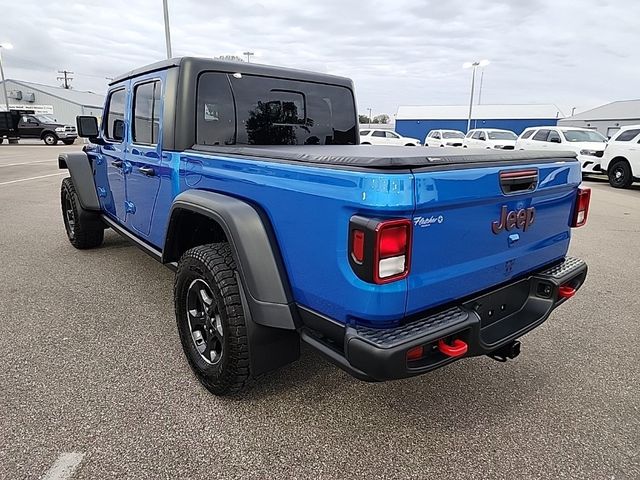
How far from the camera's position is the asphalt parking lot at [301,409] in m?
2.07

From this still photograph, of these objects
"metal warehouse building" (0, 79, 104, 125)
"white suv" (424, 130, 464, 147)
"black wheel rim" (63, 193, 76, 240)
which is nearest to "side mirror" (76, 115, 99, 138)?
"black wheel rim" (63, 193, 76, 240)

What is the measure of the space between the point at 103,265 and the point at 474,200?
4.18 metres

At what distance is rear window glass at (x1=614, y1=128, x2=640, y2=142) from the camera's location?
12461 mm

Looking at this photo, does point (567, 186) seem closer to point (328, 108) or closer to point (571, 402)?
point (571, 402)

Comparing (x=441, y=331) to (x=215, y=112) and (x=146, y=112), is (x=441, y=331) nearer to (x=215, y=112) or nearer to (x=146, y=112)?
(x=215, y=112)

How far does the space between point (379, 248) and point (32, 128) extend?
31914 mm

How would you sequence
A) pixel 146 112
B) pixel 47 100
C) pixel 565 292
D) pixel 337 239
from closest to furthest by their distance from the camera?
pixel 337 239
pixel 565 292
pixel 146 112
pixel 47 100

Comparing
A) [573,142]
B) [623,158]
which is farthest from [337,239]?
[573,142]

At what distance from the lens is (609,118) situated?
41.0 metres

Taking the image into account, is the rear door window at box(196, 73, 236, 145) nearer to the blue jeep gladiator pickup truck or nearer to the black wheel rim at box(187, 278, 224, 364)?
the blue jeep gladiator pickup truck

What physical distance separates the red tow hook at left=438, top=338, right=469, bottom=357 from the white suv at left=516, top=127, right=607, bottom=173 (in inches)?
538

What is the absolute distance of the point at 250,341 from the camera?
2209 mm

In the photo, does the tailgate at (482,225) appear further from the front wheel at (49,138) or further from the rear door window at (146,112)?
the front wheel at (49,138)

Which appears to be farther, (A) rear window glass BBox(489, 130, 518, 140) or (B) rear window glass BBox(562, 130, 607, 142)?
(A) rear window glass BBox(489, 130, 518, 140)
